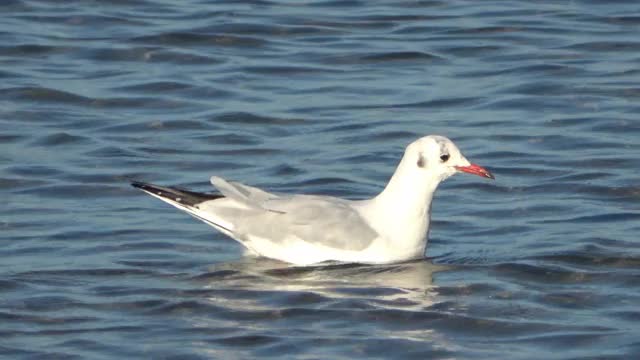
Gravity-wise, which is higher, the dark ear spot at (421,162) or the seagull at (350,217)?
the dark ear spot at (421,162)

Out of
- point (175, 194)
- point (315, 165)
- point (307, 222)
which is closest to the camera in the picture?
point (307, 222)

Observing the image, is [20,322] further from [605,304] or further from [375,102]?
[375,102]

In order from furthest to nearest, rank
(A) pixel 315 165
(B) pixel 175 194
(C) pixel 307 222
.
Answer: (A) pixel 315 165, (B) pixel 175 194, (C) pixel 307 222

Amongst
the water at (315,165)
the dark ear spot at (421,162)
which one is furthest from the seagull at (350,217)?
the water at (315,165)

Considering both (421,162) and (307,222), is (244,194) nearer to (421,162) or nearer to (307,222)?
(307,222)

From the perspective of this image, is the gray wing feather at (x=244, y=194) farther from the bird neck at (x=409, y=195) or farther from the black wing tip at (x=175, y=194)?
the bird neck at (x=409, y=195)

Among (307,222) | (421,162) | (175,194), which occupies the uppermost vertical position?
(421,162)

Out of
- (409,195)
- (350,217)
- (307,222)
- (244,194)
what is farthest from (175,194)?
(409,195)

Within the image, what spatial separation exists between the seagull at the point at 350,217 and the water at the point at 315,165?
0.11 m

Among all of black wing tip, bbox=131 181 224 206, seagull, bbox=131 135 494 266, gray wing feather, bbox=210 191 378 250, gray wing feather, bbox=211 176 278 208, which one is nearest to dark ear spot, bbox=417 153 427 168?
seagull, bbox=131 135 494 266

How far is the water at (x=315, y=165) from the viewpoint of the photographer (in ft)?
32.8

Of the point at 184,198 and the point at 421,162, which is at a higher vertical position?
the point at 421,162

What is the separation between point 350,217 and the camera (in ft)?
36.8

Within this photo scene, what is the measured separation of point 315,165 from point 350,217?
2.29m
